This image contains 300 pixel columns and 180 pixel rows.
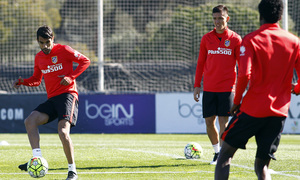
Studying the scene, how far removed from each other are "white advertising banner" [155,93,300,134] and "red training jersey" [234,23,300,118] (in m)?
10.8

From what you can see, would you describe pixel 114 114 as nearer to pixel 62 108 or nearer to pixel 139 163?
pixel 139 163

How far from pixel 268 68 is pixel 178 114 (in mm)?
11131

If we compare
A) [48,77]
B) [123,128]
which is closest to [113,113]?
[123,128]

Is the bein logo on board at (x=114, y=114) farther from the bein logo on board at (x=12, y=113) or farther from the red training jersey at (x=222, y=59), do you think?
the red training jersey at (x=222, y=59)

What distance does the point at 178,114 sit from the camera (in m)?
15.8

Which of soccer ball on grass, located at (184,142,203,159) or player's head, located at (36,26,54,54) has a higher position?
player's head, located at (36,26,54,54)

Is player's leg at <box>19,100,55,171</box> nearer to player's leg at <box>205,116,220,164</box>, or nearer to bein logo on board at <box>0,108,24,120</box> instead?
player's leg at <box>205,116,220,164</box>

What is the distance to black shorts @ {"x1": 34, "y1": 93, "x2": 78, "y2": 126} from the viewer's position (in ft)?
22.3

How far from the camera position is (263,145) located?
15.9 ft

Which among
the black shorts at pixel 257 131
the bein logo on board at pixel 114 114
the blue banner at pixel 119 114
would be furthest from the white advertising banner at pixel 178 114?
the black shorts at pixel 257 131

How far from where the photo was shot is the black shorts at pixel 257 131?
477cm

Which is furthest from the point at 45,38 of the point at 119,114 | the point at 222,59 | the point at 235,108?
the point at 119,114

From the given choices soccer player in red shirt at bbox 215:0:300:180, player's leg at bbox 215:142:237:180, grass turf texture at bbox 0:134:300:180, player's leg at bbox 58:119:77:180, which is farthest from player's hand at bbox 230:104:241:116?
player's leg at bbox 58:119:77:180

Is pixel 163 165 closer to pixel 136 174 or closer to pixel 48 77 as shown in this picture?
pixel 136 174
